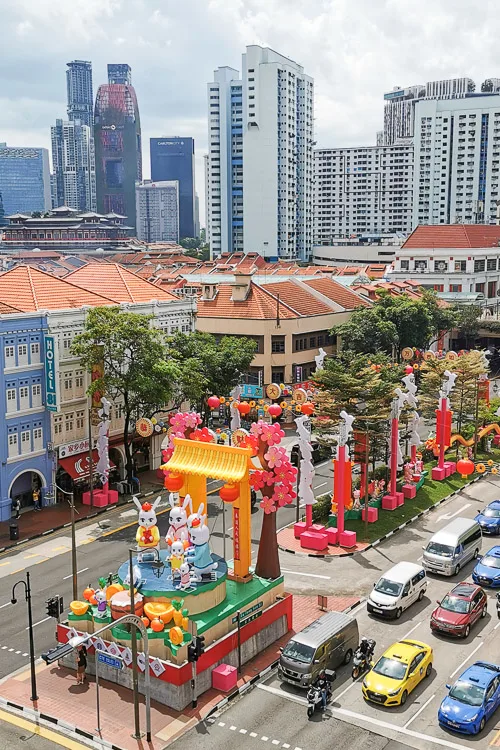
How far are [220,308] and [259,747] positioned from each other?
5617cm

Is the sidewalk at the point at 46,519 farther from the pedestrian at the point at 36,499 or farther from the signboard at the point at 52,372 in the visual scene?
the signboard at the point at 52,372

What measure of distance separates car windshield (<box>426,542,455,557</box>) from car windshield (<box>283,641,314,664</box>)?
41.7 ft

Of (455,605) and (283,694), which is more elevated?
(455,605)

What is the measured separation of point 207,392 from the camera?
59938mm

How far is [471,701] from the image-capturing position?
1018 inches

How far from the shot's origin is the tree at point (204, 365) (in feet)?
177

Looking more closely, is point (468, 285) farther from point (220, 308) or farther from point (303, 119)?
point (303, 119)

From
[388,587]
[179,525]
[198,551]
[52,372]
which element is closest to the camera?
[198,551]

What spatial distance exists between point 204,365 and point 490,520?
24.2 meters

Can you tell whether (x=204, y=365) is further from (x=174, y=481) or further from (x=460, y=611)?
(x=460, y=611)

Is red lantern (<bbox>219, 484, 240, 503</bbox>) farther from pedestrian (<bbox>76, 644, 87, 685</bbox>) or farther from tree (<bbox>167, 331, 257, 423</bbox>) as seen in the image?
tree (<bbox>167, 331, 257, 423</bbox>)

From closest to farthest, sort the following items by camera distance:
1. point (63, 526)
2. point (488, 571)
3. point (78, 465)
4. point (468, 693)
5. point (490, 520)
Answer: point (468, 693) → point (488, 571) → point (490, 520) → point (63, 526) → point (78, 465)

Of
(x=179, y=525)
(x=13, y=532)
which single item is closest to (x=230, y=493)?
(x=179, y=525)

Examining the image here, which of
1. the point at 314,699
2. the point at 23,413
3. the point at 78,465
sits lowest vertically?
the point at 314,699
